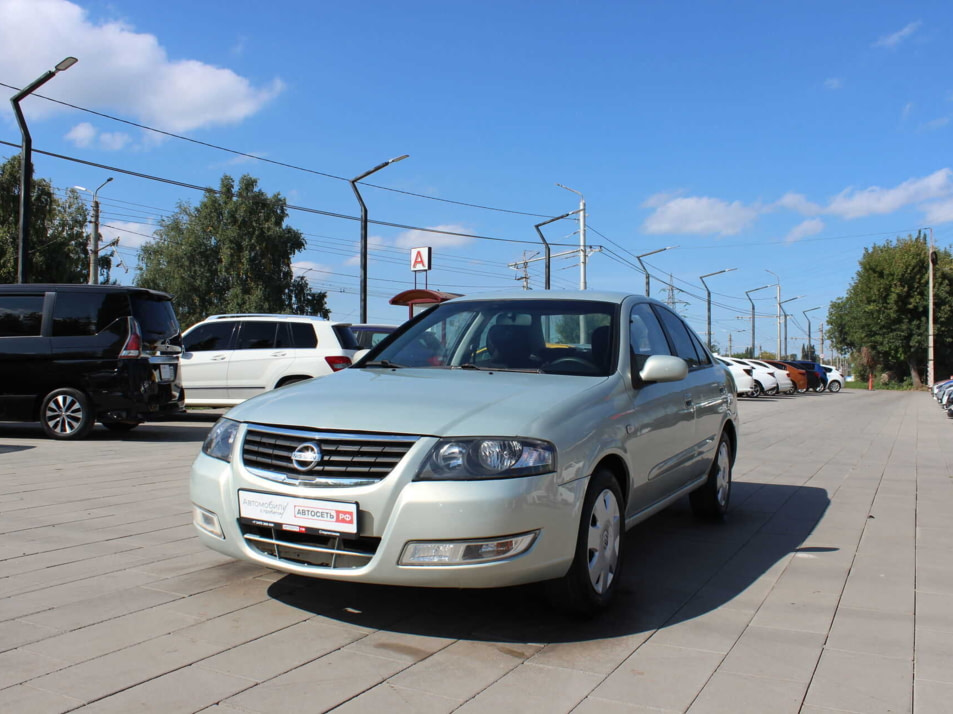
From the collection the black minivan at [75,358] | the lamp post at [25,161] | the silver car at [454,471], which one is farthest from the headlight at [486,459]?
the lamp post at [25,161]

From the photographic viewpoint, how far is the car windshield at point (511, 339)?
4.54m

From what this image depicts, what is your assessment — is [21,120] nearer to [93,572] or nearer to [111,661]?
[93,572]

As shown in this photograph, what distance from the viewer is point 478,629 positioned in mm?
3658

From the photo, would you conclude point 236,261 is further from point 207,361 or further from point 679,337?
point 679,337

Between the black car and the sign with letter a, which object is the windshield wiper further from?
the black car

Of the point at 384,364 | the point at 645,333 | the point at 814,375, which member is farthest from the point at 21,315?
the point at 814,375

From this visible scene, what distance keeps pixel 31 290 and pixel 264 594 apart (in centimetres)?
827

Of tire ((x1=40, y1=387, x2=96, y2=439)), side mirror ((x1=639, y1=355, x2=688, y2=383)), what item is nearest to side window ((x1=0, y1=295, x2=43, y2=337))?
tire ((x1=40, y1=387, x2=96, y2=439))

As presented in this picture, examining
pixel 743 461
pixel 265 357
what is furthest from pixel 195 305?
pixel 743 461

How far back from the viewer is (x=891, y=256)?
179ft

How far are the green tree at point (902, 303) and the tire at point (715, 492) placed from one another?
5415cm

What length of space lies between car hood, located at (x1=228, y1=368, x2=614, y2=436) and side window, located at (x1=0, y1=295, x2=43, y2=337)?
7846 mm

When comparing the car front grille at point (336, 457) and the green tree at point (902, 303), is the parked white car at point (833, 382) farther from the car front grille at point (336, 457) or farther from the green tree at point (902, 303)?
the car front grille at point (336, 457)

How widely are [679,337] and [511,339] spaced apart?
1.80m
